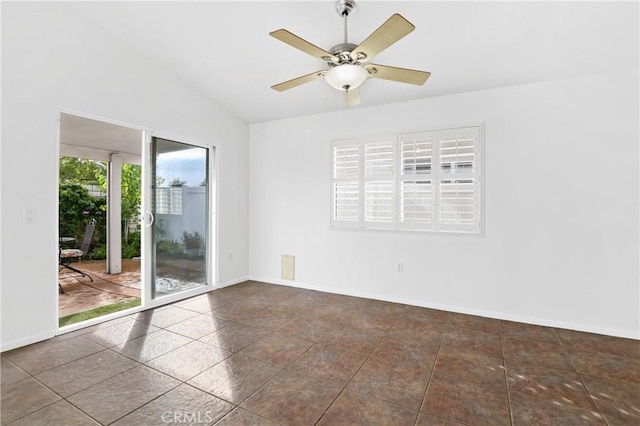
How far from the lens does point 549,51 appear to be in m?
2.89

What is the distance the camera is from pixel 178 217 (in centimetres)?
424

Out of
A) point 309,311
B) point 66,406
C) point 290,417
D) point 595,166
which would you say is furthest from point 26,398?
point 595,166

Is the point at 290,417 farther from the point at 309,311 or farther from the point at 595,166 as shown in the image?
the point at 595,166

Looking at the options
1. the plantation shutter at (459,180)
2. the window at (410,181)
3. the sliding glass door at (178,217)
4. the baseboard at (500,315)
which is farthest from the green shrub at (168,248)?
the plantation shutter at (459,180)

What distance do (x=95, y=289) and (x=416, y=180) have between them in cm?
497

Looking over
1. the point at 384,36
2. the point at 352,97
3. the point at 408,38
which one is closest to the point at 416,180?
the point at 352,97

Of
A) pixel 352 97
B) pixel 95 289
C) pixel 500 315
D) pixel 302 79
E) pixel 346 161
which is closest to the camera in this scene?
pixel 302 79

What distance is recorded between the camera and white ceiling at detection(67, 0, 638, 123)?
2.54 m

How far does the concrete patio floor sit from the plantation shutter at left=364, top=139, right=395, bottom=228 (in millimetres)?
3547

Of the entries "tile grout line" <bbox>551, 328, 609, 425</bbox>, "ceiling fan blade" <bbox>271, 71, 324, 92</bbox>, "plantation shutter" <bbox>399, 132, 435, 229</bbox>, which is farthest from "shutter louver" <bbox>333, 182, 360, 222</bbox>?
"tile grout line" <bbox>551, 328, 609, 425</bbox>

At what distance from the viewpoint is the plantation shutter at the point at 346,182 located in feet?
14.5

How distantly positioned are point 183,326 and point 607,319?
4.38 meters

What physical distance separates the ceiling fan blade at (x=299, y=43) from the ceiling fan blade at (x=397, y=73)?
336mm

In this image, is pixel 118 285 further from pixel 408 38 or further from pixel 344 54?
pixel 408 38
